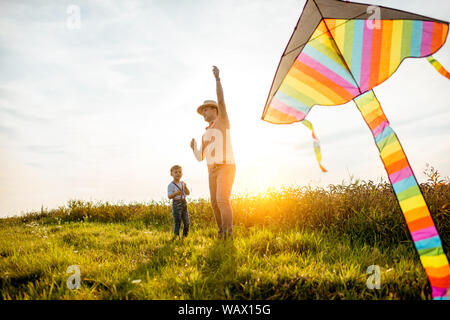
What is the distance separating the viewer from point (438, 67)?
9.23ft

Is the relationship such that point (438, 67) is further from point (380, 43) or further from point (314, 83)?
point (314, 83)

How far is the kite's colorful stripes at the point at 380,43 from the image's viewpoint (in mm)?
2783

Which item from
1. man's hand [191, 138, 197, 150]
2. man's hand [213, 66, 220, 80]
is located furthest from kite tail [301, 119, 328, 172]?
man's hand [191, 138, 197, 150]

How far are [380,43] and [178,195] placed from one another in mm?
4211

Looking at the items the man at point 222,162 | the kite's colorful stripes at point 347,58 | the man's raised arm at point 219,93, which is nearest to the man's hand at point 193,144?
the man at point 222,162

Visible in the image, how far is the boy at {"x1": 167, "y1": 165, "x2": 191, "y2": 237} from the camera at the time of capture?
5.61 m

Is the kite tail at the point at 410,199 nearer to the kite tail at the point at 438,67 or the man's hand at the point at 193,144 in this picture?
the kite tail at the point at 438,67

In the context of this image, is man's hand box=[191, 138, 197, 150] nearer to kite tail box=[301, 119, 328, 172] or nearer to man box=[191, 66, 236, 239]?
man box=[191, 66, 236, 239]

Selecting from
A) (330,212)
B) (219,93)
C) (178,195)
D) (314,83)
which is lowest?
(330,212)

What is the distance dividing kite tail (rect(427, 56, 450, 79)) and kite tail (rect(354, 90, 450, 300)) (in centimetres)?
61

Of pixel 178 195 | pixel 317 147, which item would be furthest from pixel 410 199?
pixel 178 195
